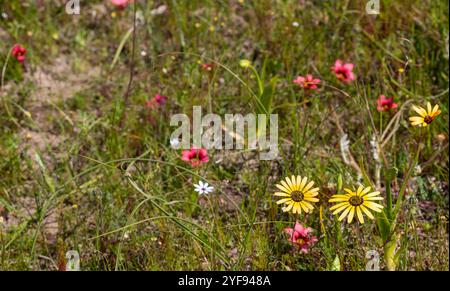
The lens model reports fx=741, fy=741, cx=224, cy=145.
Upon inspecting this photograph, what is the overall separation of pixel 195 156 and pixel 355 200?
2.33 ft

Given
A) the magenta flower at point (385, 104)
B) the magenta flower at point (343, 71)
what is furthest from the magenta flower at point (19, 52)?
the magenta flower at point (385, 104)

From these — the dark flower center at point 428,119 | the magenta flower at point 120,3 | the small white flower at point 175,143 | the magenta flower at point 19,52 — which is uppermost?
the magenta flower at point 120,3

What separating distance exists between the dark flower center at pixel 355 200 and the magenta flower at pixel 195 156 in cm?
65

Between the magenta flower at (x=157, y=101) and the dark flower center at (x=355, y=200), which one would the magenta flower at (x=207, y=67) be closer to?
the magenta flower at (x=157, y=101)

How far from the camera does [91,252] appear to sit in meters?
2.33

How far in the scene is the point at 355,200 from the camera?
1953mm

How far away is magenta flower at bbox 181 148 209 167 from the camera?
247 centimetres

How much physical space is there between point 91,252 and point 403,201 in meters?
1.02

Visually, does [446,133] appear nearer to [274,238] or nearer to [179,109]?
[274,238]

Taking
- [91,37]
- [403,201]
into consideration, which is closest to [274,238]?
[403,201]

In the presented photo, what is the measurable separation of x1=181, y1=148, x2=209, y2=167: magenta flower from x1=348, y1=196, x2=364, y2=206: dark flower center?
2.14 ft

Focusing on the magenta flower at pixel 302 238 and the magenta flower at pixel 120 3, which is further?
Result: the magenta flower at pixel 120 3

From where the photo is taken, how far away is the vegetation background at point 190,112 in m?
2.26

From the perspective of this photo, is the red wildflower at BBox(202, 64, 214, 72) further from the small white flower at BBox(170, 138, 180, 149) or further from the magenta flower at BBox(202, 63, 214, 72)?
the small white flower at BBox(170, 138, 180, 149)
